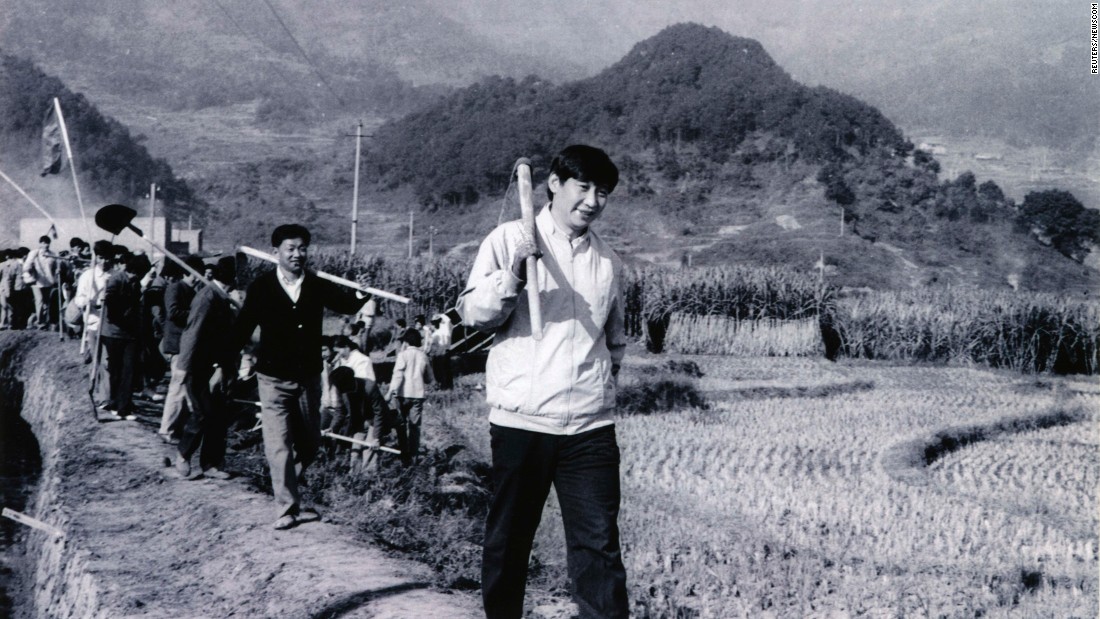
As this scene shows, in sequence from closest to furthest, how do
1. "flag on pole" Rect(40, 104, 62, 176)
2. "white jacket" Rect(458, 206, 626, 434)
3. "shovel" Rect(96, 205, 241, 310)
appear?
"white jacket" Rect(458, 206, 626, 434)
"shovel" Rect(96, 205, 241, 310)
"flag on pole" Rect(40, 104, 62, 176)

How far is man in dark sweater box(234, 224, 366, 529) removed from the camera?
5656mm

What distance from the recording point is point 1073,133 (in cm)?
9288

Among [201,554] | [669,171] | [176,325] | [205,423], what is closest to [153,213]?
[176,325]

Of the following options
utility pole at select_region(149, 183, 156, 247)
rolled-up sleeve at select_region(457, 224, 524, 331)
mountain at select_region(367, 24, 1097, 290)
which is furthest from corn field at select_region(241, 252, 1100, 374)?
mountain at select_region(367, 24, 1097, 290)

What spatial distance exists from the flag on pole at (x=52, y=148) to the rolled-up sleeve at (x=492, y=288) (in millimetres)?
10944

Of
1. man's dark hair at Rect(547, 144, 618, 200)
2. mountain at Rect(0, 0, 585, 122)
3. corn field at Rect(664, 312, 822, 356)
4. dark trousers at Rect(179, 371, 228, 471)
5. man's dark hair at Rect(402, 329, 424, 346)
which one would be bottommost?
corn field at Rect(664, 312, 822, 356)

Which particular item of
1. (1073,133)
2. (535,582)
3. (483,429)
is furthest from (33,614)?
(1073,133)

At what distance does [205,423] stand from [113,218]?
1.55 m

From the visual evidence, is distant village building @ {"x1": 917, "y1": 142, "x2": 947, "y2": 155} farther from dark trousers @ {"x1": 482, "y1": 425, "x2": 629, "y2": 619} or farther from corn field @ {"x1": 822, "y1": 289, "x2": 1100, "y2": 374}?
dark trousers @ {"x1": 482, "y1": 425, "x2": 629, "y2": 619}

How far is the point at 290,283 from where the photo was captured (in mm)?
5746

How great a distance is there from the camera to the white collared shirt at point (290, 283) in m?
5.69

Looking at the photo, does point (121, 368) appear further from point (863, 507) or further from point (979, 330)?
point (979, 330)

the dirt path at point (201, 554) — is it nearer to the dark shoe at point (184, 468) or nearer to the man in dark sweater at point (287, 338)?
the dark shoe at point (184, 468)

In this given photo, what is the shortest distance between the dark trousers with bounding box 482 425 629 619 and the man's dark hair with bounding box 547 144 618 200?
85 cm
